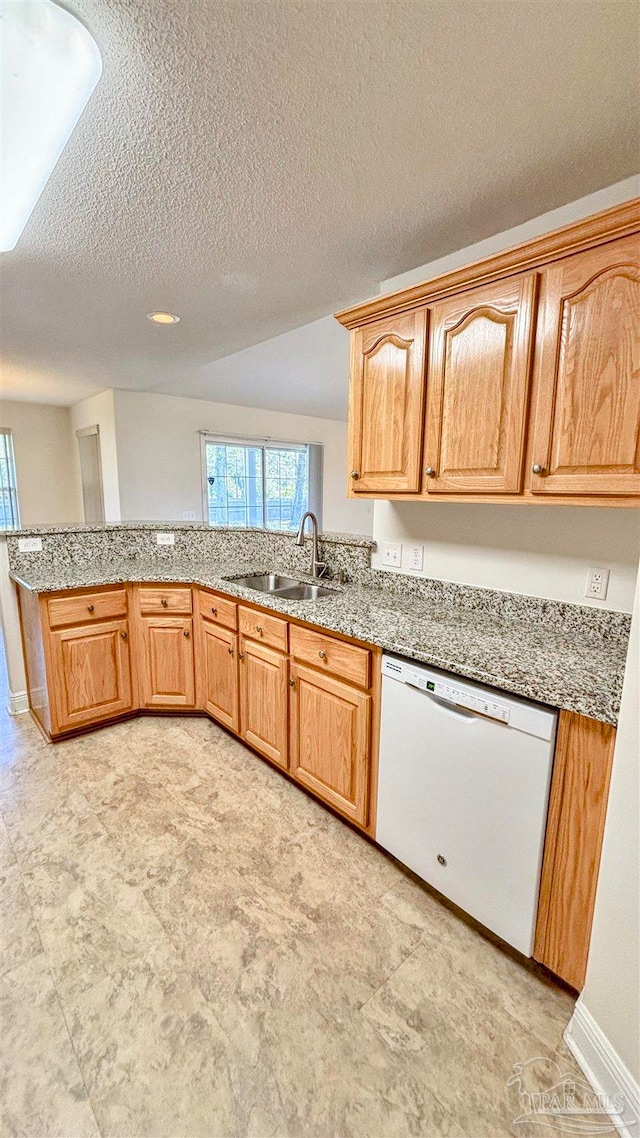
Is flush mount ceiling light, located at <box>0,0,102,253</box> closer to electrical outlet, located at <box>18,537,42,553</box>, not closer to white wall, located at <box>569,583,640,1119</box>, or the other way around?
white wall, located at <box>569,583,640,1119</box>

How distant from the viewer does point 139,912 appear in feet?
5.24

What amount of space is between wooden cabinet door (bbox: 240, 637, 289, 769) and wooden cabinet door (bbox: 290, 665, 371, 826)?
3.1 inches

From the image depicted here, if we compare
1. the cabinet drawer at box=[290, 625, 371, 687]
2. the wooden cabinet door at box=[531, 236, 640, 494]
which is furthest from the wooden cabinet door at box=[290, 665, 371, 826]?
the wooden cabinet door at box=[531, 236, 640, 494]

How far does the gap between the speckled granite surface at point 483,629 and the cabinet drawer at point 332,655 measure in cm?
8

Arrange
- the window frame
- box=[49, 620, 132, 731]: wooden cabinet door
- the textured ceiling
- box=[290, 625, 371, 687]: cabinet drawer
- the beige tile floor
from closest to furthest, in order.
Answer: the textured ceiling → the beige tile floor → box=[290, 625, 371, 687]: cabinet drawer → box=[49, 620, 132, 731]: wooden cabinet door → the window frame

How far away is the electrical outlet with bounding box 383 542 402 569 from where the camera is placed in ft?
7.41

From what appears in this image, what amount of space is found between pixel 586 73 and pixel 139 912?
A: 2684 mm

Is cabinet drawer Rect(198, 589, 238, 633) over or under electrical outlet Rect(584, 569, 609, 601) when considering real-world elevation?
under

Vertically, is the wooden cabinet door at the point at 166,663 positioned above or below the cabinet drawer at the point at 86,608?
below

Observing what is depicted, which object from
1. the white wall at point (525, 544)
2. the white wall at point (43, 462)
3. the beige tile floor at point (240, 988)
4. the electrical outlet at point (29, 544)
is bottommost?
the beige tile floor at point (240, 988)

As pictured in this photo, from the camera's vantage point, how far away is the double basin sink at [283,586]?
8.43 ft

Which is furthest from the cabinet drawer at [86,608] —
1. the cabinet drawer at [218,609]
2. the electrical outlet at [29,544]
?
the electrical outlet at [29,544]

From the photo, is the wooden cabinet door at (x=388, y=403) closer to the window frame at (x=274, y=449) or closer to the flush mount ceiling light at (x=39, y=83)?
the flush mount ceiling light at (x=39, y=83)

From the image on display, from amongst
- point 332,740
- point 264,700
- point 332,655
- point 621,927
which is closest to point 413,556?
point 332,655
